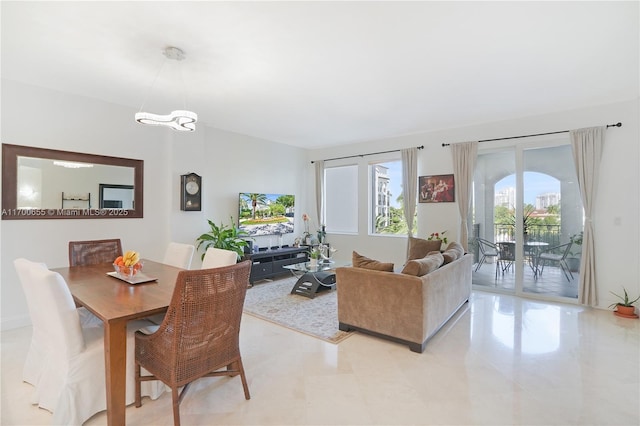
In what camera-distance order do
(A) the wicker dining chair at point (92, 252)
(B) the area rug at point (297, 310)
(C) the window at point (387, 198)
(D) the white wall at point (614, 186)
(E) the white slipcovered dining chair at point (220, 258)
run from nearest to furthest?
(E) the white slipcovered dining chair at point (220, 258), (A) the wicker dining chair at point (92, 252), (B) the area rug at point (297, 310), (D) the white wall at point (614, 186), (C) the window at point (387, 198)

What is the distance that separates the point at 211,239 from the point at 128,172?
1496 millimetres

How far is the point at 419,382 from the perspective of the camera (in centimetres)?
236

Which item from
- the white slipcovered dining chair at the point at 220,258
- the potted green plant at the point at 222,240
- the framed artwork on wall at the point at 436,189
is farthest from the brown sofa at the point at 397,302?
the potted green plant at the point at 222,240

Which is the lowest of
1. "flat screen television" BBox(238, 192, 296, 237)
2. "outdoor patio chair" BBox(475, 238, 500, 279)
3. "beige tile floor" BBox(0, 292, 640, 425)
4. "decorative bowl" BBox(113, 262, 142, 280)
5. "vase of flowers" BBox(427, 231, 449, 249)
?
"beige tile floor" BBox(0, 292, 640, 425)

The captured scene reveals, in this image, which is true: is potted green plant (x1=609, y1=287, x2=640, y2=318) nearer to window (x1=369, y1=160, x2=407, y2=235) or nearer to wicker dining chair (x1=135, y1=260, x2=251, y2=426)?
window (x1=369, y1=160, x2=407, y2=235)

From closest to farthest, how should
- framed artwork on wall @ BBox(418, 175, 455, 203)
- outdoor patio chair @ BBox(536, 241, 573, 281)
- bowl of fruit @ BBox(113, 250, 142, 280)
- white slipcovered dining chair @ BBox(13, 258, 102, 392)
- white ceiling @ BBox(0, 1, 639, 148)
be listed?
white slipcovered dining chair @ BBox(13, 258, 102, 392), white ceiling @ BBox(0, 1, 639, 148), bowl of fruit @ BBox(113, 250, 142, 280), outdoor patio chair @ BBox(536, 241, 573, 281), framed artwork on wall @ BBox(418, 175, 455, 203)

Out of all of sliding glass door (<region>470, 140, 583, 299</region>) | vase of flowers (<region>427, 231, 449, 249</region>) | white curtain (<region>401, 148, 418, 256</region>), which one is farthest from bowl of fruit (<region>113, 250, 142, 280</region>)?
sliding glass door (<region>470, 140, 583, 299</region>)

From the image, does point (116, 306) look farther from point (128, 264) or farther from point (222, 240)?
point (222, 240)

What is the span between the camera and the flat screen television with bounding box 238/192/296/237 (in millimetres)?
5602

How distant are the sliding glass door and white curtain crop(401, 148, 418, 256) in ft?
3.23

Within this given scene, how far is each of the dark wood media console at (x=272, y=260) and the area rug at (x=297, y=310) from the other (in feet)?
0.86

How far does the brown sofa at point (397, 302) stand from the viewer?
2828mm

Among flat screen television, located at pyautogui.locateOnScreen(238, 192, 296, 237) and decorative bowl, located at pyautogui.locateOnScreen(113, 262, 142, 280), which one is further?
flat screen television, located at pyautogui.locateOnScreen(238, 192, 296, 237)

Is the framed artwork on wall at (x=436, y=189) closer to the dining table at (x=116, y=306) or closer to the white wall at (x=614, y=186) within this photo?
the white wall at (x=614, y=186)
